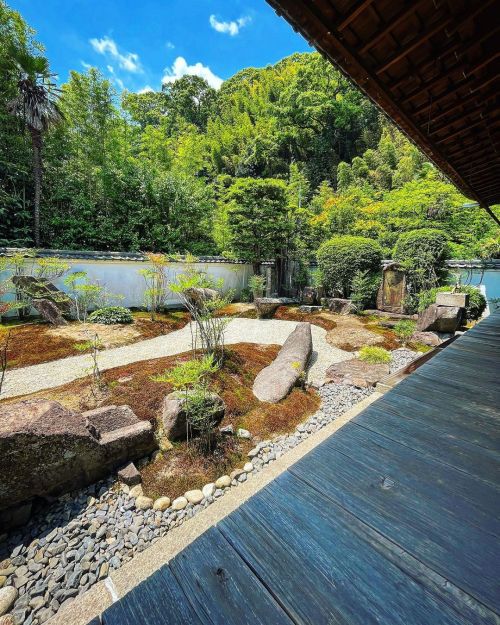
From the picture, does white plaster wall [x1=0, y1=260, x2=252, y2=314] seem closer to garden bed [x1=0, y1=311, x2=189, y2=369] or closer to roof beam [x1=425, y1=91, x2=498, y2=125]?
garden bed [x1=0, y1=311, x2=189, y2=369]

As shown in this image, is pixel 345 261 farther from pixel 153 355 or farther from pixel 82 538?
pixel 82 538

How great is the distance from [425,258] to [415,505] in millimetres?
10676

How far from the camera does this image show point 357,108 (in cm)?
2262

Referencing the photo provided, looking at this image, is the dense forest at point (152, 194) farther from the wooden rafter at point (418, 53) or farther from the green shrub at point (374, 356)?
the wooden rafter at point (418, 53)

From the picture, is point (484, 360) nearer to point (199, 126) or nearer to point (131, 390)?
point (131, 390)

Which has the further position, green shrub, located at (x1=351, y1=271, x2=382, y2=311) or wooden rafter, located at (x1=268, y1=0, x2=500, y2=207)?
green shrub, located at (x1=351, y1=271, x2=382, y2=311)

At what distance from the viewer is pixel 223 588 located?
1.82 ft

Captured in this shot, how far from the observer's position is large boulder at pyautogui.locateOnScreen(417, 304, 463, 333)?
653 centimetres

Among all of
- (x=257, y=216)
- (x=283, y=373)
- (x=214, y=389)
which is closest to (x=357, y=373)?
(x=283, y=373)

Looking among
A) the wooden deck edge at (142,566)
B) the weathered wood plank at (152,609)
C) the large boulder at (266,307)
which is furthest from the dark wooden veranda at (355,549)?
the large boulder at (266,307)

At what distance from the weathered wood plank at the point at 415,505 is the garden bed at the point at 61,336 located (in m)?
6.01

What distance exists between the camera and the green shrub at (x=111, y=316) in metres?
7.64

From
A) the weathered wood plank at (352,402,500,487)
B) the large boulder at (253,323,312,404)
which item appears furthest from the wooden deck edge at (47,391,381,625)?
the large boulder at (253,323,312,404)

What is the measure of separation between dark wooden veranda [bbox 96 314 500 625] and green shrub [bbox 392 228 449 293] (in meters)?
9.98
